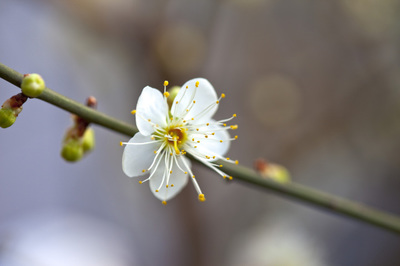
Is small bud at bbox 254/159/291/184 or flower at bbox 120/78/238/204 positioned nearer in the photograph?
flower at bbox 120/78/238/204

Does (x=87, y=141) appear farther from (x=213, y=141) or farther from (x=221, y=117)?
(x=221, y=117)

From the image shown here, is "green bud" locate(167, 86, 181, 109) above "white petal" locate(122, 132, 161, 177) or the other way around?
above

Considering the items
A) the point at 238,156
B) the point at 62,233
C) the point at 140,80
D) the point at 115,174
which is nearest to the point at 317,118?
the point at 238,156

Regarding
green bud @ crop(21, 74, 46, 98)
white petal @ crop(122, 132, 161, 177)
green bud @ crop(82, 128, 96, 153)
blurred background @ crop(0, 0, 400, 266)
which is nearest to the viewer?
green bud @ crop(21, 74, 46, 98)

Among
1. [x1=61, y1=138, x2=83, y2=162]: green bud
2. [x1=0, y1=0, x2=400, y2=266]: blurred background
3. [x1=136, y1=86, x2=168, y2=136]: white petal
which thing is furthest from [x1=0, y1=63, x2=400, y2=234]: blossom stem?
[x1=0, y1=0, x2=400, y2=266]: blurred background

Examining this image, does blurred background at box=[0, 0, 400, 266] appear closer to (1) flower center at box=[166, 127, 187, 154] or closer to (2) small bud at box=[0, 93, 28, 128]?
(1) flower center at box=[166, 127, 187, 154]

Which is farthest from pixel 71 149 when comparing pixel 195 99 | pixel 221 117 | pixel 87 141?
pixel 221 117

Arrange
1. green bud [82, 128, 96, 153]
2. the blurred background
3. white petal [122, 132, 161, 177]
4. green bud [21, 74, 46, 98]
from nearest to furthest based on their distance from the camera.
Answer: green bud [21, 74, 46, 98] → white petal [122, 132, 161, 177] → green bud [82, 128, 96, 153] → the blurred background
